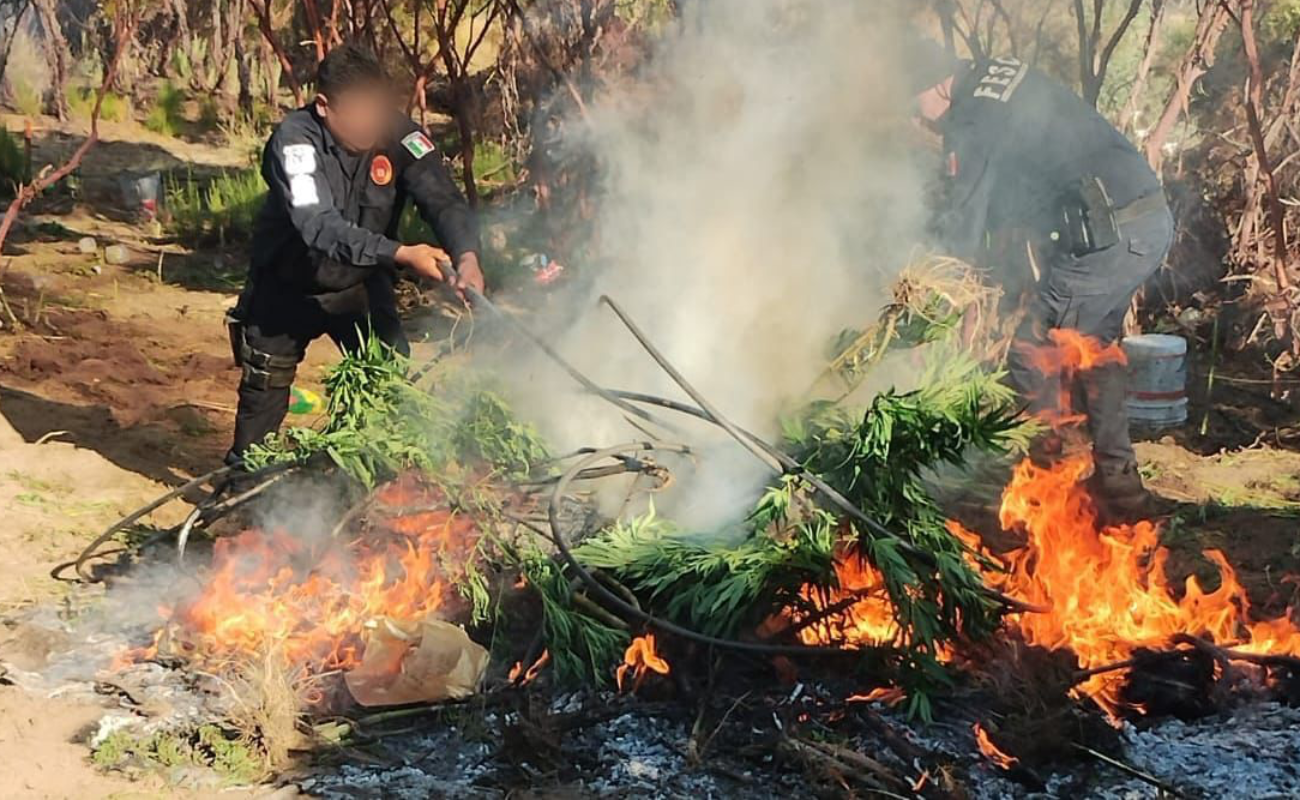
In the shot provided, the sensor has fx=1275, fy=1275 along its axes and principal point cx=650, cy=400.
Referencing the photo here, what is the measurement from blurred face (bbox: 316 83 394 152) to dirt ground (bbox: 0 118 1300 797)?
1.75 m

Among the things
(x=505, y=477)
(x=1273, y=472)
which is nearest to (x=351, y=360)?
(x=505, y=477)

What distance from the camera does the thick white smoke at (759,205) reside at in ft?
16.1

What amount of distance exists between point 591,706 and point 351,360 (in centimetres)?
136

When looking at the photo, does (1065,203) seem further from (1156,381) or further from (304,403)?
(304,403)

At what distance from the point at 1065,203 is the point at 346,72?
2808mm

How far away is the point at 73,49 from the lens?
1675 cm

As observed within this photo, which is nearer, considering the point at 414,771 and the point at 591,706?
the point at 414,771

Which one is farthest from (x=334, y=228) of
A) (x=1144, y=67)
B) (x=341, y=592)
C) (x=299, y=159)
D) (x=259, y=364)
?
(x=1144, y=67)

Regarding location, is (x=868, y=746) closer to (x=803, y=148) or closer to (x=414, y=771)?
(x=414, y=771)

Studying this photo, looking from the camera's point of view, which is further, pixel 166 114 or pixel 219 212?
pixel 166 114

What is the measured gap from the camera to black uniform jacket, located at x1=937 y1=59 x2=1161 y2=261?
16.3 ft

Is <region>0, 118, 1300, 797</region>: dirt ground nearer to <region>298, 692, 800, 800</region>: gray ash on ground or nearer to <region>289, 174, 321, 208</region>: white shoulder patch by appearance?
<region>298, 692, 800, 800</region>: gray ash on ground

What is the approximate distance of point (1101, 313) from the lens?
511 cm

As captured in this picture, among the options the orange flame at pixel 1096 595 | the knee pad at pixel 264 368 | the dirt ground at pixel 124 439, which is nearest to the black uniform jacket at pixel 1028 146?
the orange flame at pixel 1096 595
